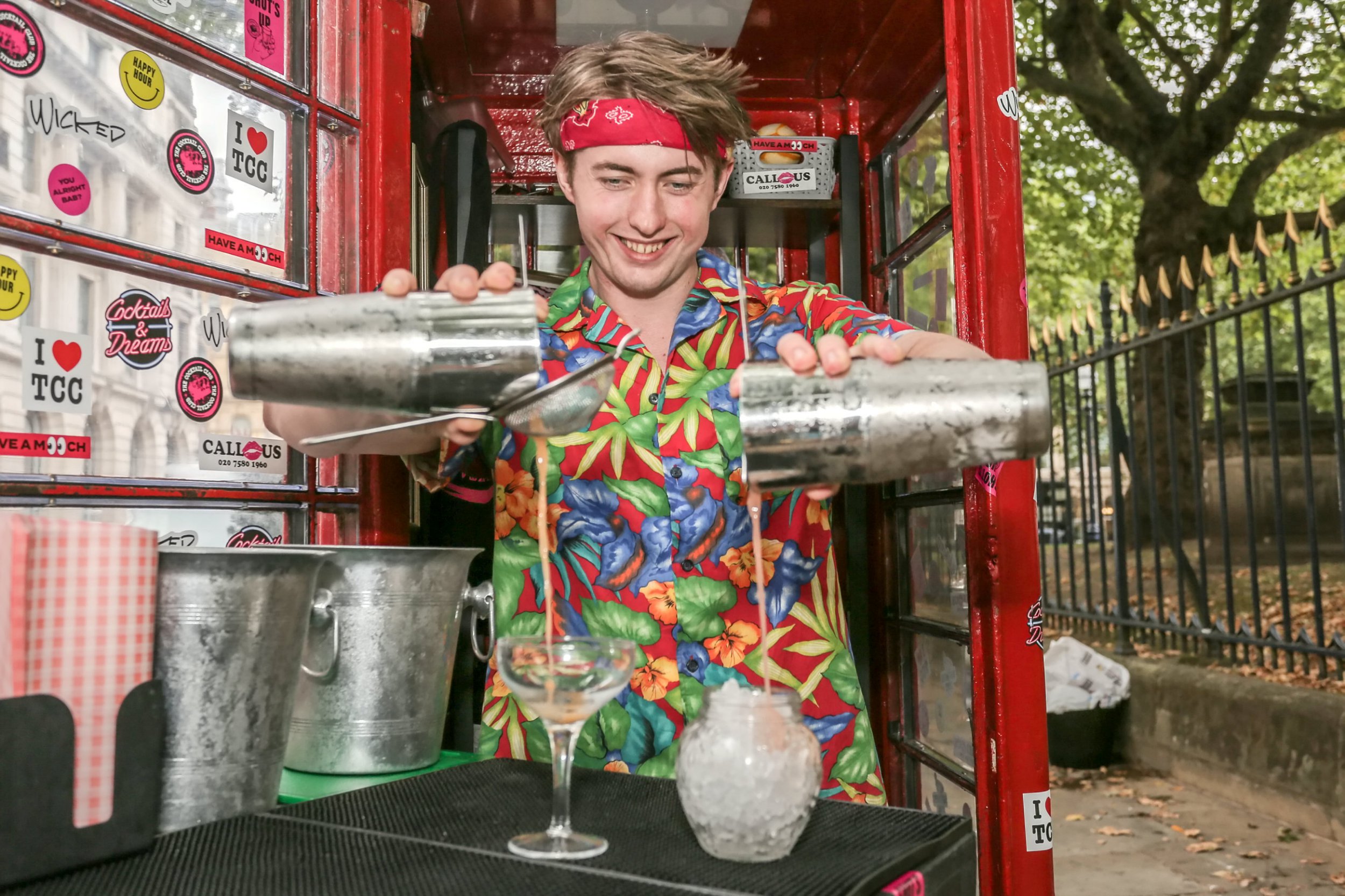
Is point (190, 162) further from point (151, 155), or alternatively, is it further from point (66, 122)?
point (66, 122)

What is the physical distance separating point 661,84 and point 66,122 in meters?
0.88

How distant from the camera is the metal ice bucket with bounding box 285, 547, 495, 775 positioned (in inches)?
57.9

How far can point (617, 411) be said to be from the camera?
1.77m

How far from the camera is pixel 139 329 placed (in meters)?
1.58

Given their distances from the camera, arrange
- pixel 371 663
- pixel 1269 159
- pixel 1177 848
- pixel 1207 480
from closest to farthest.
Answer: pixel 371 663 < pixel 1177 848 < pixel 1207 480 < pixel 1269 159

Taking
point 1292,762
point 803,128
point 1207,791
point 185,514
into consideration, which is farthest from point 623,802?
point 1207,791

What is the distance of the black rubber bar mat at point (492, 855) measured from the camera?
0.89m

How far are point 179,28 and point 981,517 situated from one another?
157 centimetres

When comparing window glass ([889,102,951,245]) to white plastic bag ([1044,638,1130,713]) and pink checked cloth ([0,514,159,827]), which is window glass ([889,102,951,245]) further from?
white plastic bag ([1044,638,1130,713])

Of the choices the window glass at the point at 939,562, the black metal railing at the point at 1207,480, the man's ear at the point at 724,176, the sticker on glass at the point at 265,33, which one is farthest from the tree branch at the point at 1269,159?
the sticker on glass at the point at 265,33

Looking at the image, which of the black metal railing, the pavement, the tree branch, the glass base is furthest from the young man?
the tree branch

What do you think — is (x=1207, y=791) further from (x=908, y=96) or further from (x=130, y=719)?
(x=130, y=719)

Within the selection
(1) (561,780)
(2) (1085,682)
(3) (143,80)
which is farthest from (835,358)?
(2) (1085,682)

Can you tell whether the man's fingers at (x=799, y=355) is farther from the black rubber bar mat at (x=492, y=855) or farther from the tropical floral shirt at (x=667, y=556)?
the tropical floral shirt at (x=667, y=556)
